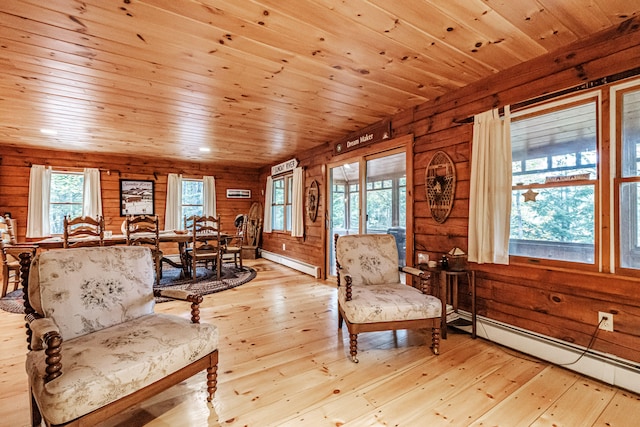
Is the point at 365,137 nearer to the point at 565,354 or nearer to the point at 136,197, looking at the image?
the point at 565,354

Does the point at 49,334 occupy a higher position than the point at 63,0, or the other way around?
the point at 63,0

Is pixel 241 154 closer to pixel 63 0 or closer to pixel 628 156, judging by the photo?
pixel 63 0

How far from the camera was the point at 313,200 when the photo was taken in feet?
17.5

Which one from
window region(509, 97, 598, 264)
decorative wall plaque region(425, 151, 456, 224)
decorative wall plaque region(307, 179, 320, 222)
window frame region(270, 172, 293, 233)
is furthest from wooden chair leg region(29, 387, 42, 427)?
window frame region(270, 172, 293, 233)

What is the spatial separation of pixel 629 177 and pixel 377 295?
6.10ft

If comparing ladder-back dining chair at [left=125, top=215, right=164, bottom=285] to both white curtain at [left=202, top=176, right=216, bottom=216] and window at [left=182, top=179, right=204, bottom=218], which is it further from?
white curtain at [left=202, top=176, right=216, bottom=216]

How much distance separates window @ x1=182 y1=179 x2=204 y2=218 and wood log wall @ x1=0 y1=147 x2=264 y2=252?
0.19 meters

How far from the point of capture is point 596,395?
1848 mm

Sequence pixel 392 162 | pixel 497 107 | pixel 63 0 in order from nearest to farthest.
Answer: pixel 63 0, pixel 497 107, pixel 392 162

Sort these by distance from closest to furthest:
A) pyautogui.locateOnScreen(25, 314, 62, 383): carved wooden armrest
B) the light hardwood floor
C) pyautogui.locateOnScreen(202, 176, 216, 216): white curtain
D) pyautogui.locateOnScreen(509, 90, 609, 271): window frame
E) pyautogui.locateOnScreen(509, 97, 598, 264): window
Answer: pyautogui.locateOnScreen(25, 314, 62, 383): carved wooden armrest, the light hardwood floor, pyautogui.locateOnScreen(509, 90, 609, 271): window frame, pyautogui.locateOnScreen(509, 97, 598, 264): window, pyautogui.locateOnScreen(202, 176, 216, 216): white curtain

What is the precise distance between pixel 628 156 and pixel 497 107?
0.97m

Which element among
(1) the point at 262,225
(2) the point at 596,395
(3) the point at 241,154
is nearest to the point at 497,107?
(2) the point at 596,395

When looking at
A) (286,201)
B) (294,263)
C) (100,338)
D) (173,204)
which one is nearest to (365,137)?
(286,201)

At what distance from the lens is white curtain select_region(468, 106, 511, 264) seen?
2475 millimetres
